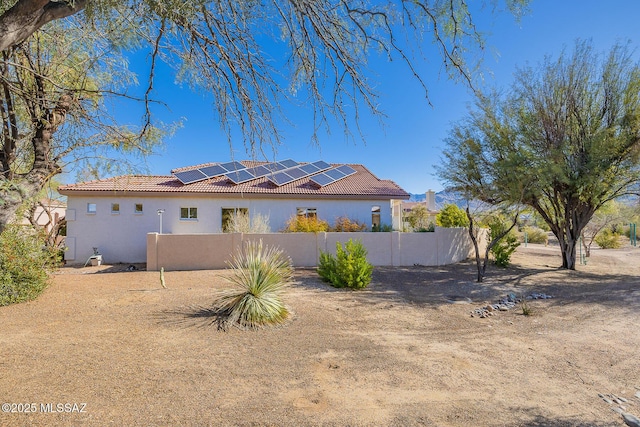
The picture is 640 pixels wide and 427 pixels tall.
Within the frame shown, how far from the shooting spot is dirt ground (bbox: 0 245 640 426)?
3.23 m

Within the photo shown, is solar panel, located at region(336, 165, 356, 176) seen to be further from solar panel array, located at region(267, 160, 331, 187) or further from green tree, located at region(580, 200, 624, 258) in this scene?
green tree, located at region(580, 200, 624, 258)

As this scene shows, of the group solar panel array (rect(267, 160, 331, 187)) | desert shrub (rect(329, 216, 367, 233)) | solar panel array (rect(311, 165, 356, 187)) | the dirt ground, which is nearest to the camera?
the dirt ground

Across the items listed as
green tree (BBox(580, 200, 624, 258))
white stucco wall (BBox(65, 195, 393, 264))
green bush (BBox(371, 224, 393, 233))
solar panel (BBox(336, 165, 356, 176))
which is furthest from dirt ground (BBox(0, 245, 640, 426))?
solar panel (BBox(336, 165, 356, 176))

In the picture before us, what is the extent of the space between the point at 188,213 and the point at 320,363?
13625 mm

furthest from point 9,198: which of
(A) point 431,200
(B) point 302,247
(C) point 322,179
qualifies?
(A) point 431,200

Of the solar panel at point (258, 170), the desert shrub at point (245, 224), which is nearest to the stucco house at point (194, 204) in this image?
the solar panel at point (258, 170)

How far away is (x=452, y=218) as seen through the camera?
732 inches

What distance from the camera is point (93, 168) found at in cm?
517

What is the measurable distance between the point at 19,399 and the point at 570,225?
17.5 meters

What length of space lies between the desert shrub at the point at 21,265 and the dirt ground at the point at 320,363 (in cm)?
37

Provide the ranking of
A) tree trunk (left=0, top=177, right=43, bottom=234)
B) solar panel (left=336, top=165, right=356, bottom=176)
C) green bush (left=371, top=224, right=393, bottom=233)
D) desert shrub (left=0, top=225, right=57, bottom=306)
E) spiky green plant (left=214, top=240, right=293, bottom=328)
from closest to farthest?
tree trunk (left=0, top=177, right=43, bottom=234) < spiky green plant (left=214, top=240, right=293, bottom=328) < desert shrub (left=0, top=225, right=57, bottom=306) < green bush (left=371, top=224, right=393, bottom=233) < solar panel (left=336, top=165, right=356, bottom=176)

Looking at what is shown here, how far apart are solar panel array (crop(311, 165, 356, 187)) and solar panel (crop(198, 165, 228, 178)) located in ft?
17.1

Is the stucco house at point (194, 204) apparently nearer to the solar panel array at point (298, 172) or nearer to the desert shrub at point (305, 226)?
the solar panel array at point (298, 172)

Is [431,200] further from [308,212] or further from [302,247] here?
[302,247]
